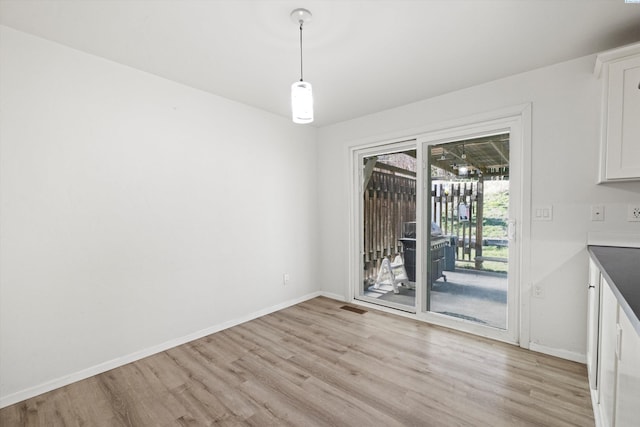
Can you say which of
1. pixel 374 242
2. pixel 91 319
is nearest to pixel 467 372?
pixel 374 242

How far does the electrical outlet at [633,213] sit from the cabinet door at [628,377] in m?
1.52

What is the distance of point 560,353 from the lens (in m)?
2.43

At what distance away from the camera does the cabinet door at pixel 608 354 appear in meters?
1.24

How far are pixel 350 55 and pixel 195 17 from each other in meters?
1.14

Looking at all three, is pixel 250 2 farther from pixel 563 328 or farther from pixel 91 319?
pixel 563 328

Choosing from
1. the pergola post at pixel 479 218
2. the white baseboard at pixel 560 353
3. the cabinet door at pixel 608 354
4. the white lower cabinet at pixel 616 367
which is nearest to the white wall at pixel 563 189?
the white baseboard at pixel 560 353

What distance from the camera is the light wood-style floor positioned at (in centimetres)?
179

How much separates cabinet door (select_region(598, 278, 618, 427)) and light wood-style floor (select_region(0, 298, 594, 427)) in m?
0.42

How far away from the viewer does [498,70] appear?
2529 mm

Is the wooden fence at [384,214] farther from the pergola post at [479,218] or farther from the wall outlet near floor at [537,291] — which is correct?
the wall outlet near floor at [537,291]

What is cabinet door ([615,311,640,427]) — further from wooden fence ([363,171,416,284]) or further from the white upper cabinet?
wooden fence ([363,171,416,284])

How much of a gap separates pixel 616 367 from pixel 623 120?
1.70 metres

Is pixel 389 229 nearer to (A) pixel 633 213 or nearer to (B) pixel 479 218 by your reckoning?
(B) pixel 479 218

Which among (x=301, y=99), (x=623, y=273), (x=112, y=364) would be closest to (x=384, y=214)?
(x=301, y=99)
